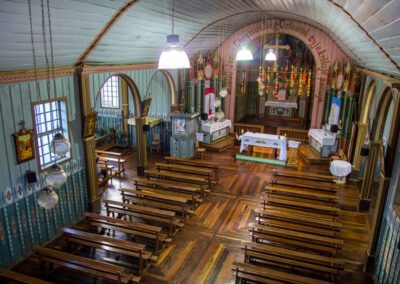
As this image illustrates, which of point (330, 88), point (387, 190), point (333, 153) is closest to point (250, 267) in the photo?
point (387, 190)

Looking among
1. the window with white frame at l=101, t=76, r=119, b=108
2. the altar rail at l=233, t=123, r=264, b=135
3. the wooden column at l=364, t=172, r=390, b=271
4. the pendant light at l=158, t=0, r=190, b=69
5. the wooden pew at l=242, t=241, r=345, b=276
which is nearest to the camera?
the pendant light at l=158, t=0, r=190, b=69

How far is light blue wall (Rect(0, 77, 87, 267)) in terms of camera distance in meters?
6.91

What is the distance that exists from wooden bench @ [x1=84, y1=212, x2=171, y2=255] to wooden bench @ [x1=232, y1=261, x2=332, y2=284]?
1.93 metres

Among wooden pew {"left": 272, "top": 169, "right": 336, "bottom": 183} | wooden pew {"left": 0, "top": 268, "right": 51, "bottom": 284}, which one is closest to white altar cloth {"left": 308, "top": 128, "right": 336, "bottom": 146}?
wooden pew {"left": 272, "top": 169, "right": 336, "bottom": 183}

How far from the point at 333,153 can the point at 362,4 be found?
35.3ft

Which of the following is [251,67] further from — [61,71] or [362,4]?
[362,4]

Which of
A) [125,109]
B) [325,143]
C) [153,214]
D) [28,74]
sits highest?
[28,74]

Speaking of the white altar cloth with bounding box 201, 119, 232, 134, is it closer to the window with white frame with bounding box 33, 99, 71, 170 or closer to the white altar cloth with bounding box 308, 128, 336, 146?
the white altar cloth with bounding box 308, 128, 336, 146

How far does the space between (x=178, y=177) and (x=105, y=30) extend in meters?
5.30

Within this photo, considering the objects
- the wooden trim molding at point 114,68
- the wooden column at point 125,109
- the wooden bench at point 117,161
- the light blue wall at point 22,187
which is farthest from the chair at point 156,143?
the light blue wall at point 22,187

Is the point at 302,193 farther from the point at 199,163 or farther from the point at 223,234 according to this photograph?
the point at 199,163

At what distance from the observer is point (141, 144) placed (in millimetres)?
12539

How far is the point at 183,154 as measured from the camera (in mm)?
13977

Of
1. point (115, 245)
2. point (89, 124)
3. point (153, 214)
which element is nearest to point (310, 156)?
point (153, 214)
